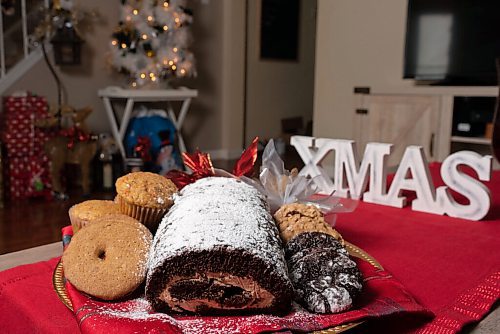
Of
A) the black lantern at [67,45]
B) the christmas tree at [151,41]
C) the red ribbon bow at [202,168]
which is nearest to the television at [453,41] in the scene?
the christmas tree at [151,41]

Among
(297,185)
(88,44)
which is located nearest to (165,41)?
(88,44)

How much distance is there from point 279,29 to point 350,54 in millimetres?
1515

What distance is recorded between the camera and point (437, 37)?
11.2ft

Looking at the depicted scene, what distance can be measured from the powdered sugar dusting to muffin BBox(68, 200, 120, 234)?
145 millimetres

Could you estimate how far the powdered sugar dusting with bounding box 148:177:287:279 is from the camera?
496 mm

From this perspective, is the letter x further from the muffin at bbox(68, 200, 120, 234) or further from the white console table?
the white console table

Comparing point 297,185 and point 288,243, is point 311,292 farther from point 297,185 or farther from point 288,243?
point 297,185

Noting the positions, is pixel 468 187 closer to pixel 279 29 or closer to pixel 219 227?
pixel 219 227

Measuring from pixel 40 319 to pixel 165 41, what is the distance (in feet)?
11.0

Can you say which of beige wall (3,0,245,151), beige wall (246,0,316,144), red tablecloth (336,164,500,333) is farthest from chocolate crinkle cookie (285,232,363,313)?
beige wall (246,0,316,144)

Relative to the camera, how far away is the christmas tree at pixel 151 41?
3.63 metres

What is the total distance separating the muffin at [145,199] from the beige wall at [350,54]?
10.6ft

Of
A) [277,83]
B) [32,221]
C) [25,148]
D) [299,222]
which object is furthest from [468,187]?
[277,83]

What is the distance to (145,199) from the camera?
2.23 ft
